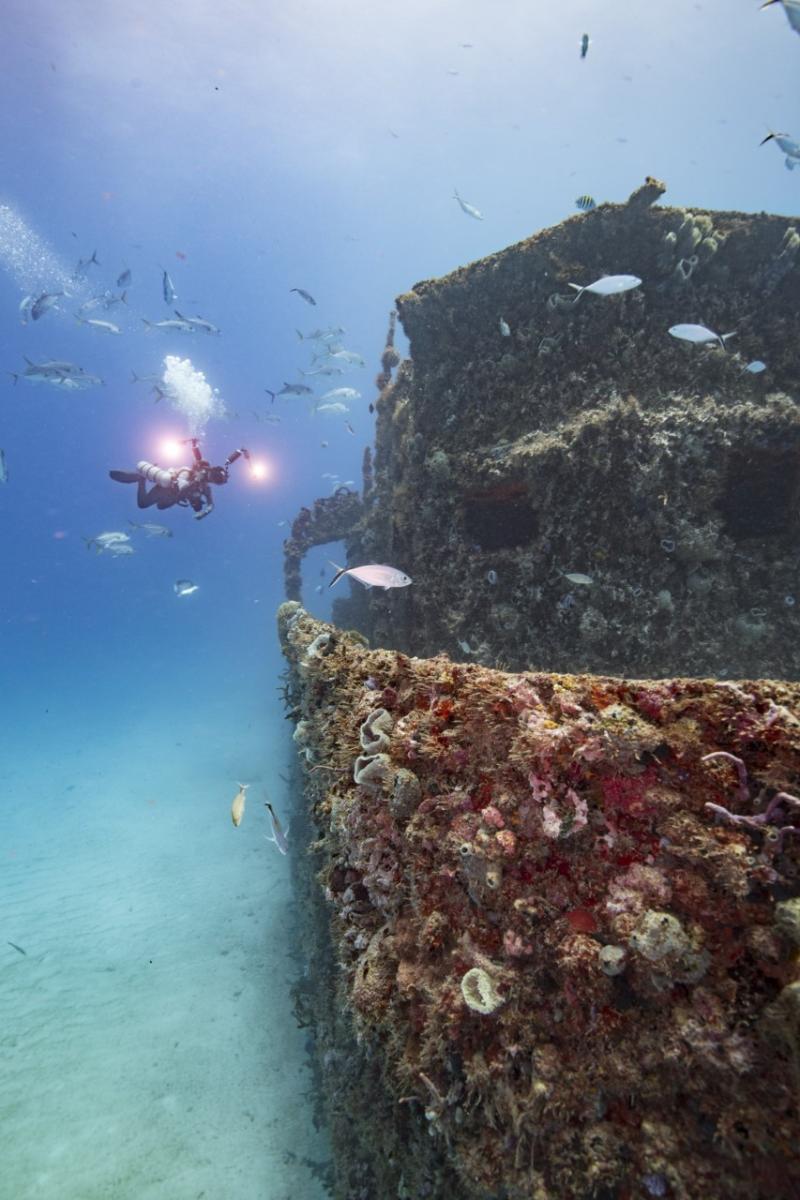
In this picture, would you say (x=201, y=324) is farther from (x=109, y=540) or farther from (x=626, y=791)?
(x=626, y=791)

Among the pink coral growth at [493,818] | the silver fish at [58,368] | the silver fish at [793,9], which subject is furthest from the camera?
the silver fish at [58,368]

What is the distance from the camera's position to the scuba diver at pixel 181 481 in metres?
9.34

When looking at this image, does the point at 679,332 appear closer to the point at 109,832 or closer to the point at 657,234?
the point at 657,234

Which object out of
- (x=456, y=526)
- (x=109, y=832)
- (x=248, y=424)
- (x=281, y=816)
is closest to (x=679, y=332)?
(x=456, y=526)

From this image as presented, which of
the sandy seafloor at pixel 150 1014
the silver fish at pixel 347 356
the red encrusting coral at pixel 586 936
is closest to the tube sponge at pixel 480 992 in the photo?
the red encrusting coral at pixel 586 936

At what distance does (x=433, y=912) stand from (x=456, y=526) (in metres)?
5.47

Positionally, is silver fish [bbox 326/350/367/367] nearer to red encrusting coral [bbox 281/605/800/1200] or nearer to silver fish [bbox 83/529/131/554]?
silver fish [bbox 83/529/131/554]

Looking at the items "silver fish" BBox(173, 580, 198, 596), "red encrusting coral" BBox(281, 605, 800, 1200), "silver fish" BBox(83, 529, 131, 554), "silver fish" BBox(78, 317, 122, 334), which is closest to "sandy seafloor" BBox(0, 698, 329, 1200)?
"red encrusting coral" BBox(281, 605, 800, 1200)

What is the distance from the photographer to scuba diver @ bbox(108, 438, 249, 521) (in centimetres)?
934

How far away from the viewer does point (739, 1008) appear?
1.45 metres

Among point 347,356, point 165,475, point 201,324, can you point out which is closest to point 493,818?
point 165,475

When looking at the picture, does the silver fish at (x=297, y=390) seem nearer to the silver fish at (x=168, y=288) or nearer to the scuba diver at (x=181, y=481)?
the silver fish at (x=168, y=288)

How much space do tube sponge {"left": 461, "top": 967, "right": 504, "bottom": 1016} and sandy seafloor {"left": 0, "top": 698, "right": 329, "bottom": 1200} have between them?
574 centimetres

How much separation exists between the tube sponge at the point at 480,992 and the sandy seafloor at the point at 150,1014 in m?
5.74
